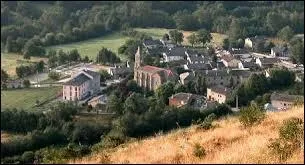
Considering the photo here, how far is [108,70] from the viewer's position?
2708cm

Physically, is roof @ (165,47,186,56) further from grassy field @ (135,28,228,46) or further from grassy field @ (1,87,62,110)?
grassy field @ (1,87,62,110)

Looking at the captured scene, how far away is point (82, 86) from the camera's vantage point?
2345 centimetres

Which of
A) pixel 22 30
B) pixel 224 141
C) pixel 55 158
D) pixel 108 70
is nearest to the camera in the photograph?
pixel 55 158

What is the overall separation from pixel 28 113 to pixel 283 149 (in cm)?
1552

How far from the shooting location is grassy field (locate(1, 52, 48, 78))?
93.5 feet

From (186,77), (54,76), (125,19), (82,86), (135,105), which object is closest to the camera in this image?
(135,105)

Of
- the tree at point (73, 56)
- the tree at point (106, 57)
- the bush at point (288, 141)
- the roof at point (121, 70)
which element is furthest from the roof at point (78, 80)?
the bush at point (288, 141)

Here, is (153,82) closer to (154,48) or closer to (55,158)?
Answer: (154,48)

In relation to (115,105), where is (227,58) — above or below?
above

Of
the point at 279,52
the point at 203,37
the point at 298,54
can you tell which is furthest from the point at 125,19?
the point at 298,54

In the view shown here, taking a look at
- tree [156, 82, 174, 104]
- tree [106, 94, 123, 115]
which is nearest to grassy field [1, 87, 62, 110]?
tree [106, 94, 123, 115]

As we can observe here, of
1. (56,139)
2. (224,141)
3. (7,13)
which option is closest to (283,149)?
(224,141)

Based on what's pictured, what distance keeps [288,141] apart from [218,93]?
16585 mm

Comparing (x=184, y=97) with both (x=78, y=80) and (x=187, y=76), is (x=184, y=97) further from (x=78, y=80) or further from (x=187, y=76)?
(x=78, y=80)
